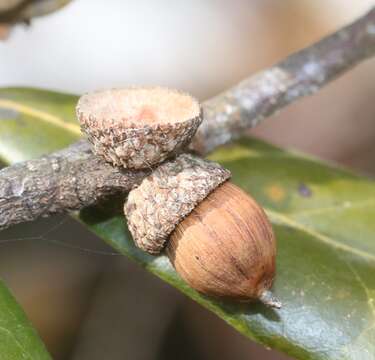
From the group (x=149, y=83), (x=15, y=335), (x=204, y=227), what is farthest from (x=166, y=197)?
(x=149, y=83)

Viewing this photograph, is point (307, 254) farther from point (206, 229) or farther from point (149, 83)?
point (149, 83)

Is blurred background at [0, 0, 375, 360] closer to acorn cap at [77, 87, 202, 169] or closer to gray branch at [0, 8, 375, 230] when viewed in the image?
gray branch at [0, 8, 375, 230]

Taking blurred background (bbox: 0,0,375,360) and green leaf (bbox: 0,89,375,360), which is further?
blurred background (bbox: 0,0,375,360)

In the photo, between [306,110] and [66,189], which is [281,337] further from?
[306,110]

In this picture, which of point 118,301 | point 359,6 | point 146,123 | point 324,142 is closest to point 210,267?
point 146,123

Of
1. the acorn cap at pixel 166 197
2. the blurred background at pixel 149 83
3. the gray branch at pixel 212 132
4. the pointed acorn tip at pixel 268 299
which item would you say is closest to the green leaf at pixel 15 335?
the gray branch at pixel 212 132

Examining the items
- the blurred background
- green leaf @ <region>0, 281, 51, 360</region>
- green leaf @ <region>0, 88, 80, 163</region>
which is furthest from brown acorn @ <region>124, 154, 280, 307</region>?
the blurred background

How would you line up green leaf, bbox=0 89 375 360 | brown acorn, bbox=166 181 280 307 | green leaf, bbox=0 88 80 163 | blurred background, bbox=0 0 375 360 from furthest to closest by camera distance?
blurred background, bbox=0 0 375 360 → green leaf, bbox=0 88 80 163 → green leaf, bbox=0 89 375 360 → brown acorn, bbox=166 181 280 307
